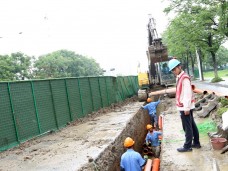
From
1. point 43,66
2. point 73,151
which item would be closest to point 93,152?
point 73,151

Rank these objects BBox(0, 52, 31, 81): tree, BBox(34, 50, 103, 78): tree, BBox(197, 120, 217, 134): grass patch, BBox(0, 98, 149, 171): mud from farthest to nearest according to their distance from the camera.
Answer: BBox(34, 50, 103, 78): tree < BBox(0, 52, 31, 81): tree < BBox(197, 120, 217, 134): grass patch < BBox(0, 98, 149, 171): mud

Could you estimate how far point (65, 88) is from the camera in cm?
1275

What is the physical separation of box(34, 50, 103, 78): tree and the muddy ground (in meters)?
34.8

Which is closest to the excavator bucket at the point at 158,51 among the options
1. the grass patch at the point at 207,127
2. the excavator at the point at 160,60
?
the excavator at the point at 160,60

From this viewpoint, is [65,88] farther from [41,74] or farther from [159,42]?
[41,74]

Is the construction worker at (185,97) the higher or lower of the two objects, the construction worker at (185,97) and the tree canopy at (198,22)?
the lower

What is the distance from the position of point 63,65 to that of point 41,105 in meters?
46.8

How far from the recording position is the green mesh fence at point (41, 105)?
8.71 meters

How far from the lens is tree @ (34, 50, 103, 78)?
46.7m

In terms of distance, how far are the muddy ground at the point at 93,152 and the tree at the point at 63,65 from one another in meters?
34.8

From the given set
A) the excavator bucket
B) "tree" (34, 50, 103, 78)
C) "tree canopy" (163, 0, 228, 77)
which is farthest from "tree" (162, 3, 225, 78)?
"tree" (34, 50, 103, 78)

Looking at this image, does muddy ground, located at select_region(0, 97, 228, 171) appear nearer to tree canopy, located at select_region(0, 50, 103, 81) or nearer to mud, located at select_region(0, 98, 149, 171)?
mud, located at select_region(0, 98, 149, 171)

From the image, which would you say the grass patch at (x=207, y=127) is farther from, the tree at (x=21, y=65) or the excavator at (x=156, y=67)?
the tree at (x=21, y=65)

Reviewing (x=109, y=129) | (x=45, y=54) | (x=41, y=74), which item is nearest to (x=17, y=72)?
(x=41, y=74)
